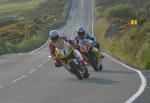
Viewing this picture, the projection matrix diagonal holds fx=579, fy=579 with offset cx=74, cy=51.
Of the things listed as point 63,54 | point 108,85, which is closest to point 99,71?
point 63,54

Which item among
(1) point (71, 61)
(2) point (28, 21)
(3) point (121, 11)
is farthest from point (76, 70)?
(2) point (28, 21)

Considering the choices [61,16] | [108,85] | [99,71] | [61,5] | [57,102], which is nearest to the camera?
[57,102]

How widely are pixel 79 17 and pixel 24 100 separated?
11170cm

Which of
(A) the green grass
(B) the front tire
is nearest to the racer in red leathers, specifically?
(B) the front tire

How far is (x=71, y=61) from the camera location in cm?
1942

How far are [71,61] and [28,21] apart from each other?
93.2 metres

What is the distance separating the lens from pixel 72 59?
19484mm

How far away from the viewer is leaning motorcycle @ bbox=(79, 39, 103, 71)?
2256cm

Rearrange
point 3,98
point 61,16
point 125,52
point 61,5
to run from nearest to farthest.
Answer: point 3,98
point 125,52
point 61,16
point 61,5

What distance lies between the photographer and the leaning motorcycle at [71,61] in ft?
63.4

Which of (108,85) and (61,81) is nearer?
(108,85)

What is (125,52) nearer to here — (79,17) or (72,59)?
(72,59)

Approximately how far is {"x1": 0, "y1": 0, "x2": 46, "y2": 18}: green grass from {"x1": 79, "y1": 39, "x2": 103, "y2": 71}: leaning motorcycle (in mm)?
122887

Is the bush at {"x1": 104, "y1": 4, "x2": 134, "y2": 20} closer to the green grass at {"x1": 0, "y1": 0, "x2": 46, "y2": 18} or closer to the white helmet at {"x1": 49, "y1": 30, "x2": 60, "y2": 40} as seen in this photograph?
the green grass at {"x1": 0, "y1": 0, "x2": 46, "y2": 18}
